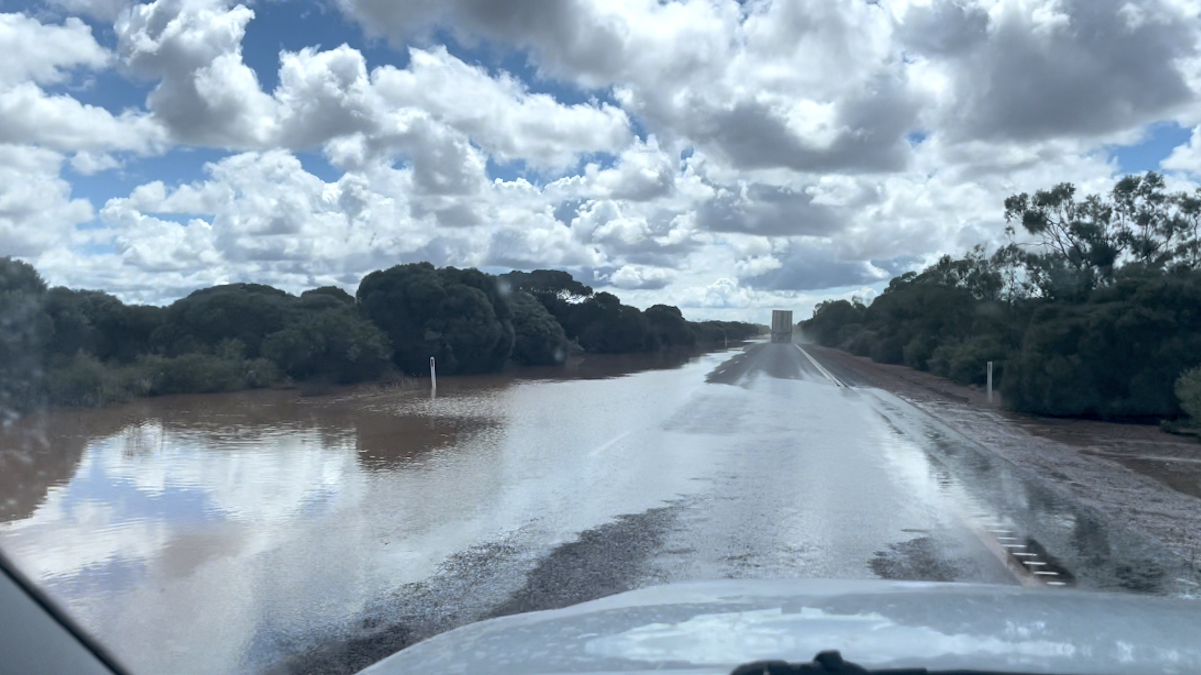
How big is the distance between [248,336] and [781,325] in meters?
92.7

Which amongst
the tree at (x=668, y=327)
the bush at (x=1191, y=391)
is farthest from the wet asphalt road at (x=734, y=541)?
the tree at (x=668, y=327)

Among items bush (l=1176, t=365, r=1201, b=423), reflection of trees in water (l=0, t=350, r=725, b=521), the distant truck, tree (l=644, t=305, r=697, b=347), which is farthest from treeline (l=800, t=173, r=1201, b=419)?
the distant truck

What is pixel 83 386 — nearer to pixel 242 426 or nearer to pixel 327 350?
pixel 242 426

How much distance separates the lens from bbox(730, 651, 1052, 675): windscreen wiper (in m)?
2.40

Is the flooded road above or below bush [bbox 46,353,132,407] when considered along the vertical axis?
below

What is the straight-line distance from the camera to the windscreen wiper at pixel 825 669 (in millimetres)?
2396

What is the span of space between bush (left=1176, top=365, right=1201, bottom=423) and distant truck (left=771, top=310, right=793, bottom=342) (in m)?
98.5

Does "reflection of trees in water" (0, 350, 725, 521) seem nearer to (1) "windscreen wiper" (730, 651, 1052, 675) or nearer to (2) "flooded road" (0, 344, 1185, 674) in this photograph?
(2) "flooded road" (0, 344, 1185, 674)

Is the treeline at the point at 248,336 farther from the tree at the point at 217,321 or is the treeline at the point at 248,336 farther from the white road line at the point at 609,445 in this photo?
the white road line at the point at 609,445

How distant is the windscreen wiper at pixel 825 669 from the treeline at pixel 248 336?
1904cm

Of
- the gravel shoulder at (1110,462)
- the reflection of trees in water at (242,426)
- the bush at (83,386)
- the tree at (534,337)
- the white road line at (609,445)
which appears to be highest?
the tree at (534,337)

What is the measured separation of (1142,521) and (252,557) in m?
7.79

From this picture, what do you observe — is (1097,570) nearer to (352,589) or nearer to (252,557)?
(352,589)

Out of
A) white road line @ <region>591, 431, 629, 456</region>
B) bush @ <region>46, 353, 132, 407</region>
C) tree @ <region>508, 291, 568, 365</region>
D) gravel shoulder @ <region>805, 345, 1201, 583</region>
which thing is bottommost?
gravel shoulder @ <region>805, 345, 1201, 583</region>
